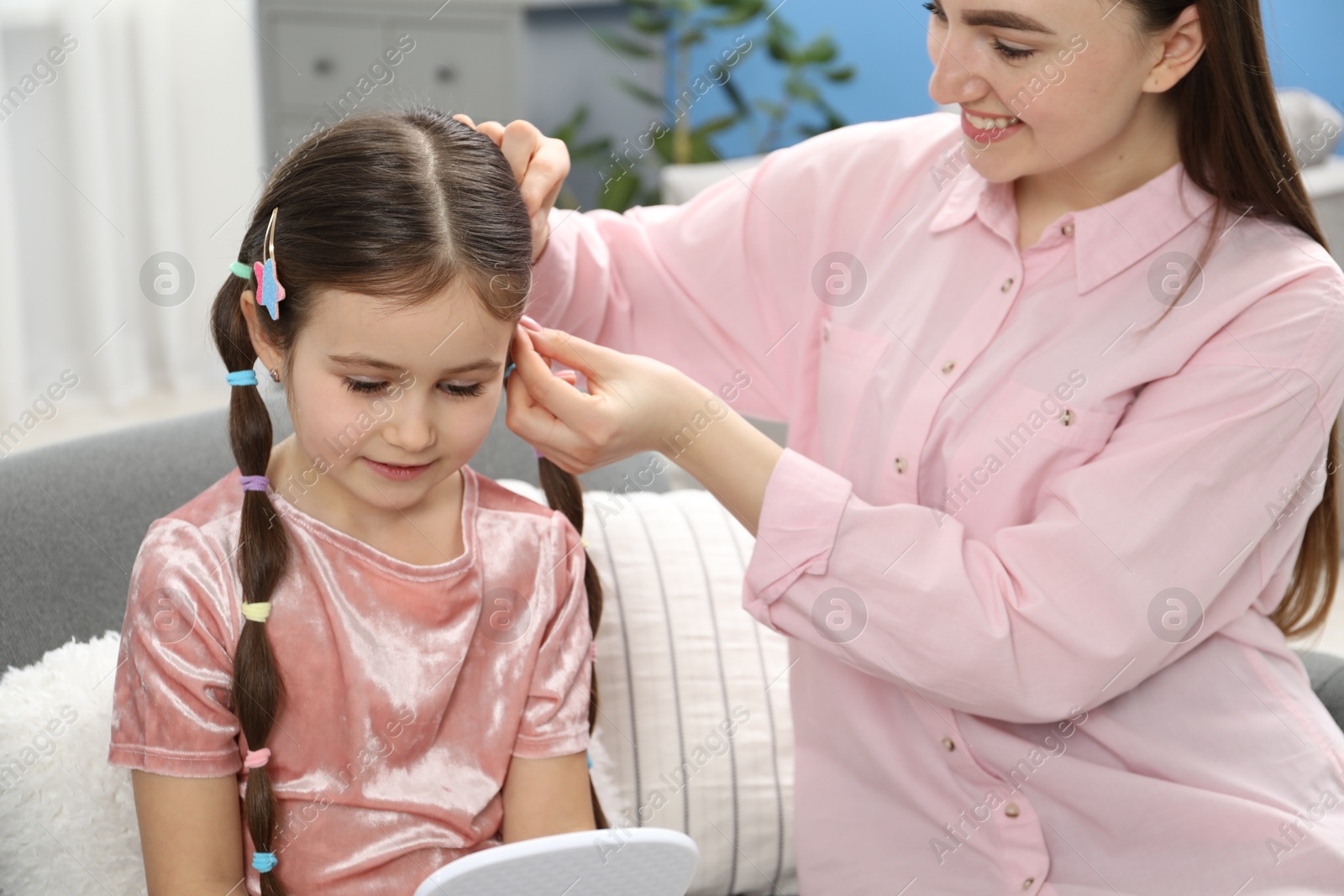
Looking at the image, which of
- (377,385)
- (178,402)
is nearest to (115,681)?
(377,385)

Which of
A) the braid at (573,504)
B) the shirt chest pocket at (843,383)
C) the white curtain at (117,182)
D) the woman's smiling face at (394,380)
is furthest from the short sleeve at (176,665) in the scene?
the white curtain at (117,182)

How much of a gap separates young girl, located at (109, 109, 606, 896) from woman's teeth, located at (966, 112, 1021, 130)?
1.30ft

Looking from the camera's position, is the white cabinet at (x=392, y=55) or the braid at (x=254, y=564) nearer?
the braid at (x=254, y=564)

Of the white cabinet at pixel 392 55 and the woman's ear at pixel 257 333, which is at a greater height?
the woman's ear at pixel 257 333

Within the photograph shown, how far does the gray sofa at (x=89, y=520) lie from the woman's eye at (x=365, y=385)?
1.39 feet

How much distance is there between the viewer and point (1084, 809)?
3.92ft

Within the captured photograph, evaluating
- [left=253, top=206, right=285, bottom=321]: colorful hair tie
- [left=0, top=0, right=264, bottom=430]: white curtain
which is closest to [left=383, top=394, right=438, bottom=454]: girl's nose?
[left=253, top=206, right=285, bottom=321]: colorful hair tie

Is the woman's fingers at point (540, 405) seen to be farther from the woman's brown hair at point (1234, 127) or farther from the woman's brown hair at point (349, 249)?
the woman's brown hair at point (1234, 127)

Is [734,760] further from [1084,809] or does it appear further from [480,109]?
[480,109]

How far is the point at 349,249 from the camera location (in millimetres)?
1016

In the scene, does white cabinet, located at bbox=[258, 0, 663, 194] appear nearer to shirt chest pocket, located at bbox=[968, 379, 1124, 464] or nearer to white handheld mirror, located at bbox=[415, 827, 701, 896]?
shirt chest pocket, located at bbox=[968, 379, 1124, 464]

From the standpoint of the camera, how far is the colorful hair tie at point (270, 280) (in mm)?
1027

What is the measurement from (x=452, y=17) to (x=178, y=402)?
51.5 inches

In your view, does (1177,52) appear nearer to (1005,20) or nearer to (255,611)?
(1005,20)
